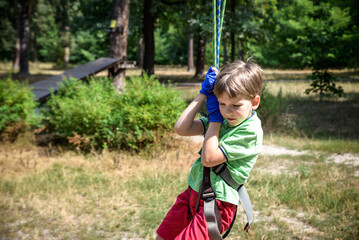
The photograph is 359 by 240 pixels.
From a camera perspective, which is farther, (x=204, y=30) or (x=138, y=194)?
(x=204, y=30)

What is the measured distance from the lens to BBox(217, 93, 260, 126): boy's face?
1881mm

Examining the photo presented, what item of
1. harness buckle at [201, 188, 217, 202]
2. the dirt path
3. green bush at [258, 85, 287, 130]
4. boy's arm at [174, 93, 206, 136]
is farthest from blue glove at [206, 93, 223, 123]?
green bush at [258, 85, 287, 130]

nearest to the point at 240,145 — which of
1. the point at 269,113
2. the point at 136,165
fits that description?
the point at 136,165

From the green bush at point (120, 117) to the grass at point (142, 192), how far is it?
258 millimetres

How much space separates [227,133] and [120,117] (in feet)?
13.1

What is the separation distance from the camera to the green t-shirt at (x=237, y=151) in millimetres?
1948

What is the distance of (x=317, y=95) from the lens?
11938mm

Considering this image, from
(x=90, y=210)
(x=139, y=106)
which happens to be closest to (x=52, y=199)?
(x=90, y=210)

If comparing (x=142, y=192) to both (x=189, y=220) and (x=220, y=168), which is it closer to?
Answer: (x=189, y=220)

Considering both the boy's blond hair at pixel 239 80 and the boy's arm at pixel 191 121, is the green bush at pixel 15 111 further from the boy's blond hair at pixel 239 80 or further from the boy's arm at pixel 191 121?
the boy's blond hair at pixel 239 80

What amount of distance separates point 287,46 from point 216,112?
1259 inches

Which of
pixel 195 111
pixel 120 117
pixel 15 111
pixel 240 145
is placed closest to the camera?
pixel 240 145

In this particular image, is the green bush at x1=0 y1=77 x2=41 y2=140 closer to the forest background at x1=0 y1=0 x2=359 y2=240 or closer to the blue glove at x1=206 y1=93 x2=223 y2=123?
the forest background at x1=0 y1=0 x2=359 y2=240

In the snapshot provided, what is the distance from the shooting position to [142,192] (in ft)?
14.8
